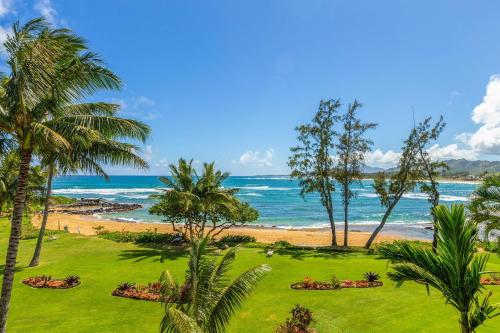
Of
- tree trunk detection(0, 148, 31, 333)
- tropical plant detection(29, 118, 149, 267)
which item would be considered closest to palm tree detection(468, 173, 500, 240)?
tropical plant detection(29, 118, 149, 267)

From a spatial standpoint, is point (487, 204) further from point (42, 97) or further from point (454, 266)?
point (42, 97)

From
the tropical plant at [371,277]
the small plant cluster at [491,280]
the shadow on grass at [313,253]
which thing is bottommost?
the shadow on grass at [313,253]

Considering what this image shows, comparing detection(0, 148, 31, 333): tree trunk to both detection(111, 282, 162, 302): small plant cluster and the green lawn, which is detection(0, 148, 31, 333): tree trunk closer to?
the green lawn

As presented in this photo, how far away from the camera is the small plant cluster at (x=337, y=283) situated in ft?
56.2

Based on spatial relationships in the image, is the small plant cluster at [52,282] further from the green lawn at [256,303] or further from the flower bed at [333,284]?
the flower bed at [333,284]

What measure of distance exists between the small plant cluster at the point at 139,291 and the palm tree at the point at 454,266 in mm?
11889

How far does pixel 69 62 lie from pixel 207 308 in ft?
27.3

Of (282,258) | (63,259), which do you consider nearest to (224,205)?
(282,258)

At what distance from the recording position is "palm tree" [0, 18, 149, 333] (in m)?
9.25

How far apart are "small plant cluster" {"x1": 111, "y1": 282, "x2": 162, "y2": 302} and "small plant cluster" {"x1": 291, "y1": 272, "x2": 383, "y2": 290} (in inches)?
267

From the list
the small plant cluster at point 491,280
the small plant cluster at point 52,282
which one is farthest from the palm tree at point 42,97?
the small plant cluster at point 491,280

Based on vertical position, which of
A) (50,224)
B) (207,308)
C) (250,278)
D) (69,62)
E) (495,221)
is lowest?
(50,224)

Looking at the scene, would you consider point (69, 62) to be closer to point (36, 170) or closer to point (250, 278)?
point (250, 278)

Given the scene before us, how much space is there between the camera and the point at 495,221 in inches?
501
